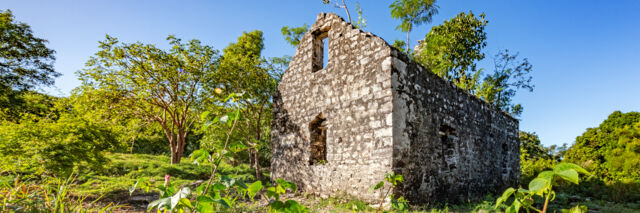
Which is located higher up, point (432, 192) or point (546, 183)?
point (546, 183)

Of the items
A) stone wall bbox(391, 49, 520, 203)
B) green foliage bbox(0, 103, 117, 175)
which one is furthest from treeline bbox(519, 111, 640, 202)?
green foliage bbox(0, 103, 117, 175)

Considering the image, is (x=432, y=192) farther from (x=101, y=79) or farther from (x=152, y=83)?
(x=101, y=79)

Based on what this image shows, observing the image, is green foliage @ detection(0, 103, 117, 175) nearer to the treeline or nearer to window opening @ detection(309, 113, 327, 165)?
window opening @ detection(309, 113, 327, 165)

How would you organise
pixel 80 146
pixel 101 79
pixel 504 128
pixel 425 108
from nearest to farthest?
pixel 80 146 < pixel 425 108 < pixel 504 128 < pixel 101 79

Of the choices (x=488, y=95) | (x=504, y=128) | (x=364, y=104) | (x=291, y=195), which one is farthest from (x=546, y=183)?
(x=488, y=95)

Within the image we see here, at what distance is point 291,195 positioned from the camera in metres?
6.99

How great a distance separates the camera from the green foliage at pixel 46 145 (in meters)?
4.97

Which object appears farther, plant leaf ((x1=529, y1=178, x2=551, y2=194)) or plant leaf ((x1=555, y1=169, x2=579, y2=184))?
plant leaf ((x1=529, y1=178, x2=551, y2=194))

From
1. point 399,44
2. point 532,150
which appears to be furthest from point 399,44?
point 532,150

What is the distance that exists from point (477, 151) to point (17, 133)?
984 centimetres

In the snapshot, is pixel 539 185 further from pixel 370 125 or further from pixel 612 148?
pixel 612 148

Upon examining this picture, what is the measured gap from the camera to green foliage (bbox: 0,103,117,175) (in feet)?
16.3

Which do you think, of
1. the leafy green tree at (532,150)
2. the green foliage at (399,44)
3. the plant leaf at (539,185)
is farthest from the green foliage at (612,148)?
the plant leaf at (539,185)

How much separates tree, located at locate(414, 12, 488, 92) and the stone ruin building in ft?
22.7
